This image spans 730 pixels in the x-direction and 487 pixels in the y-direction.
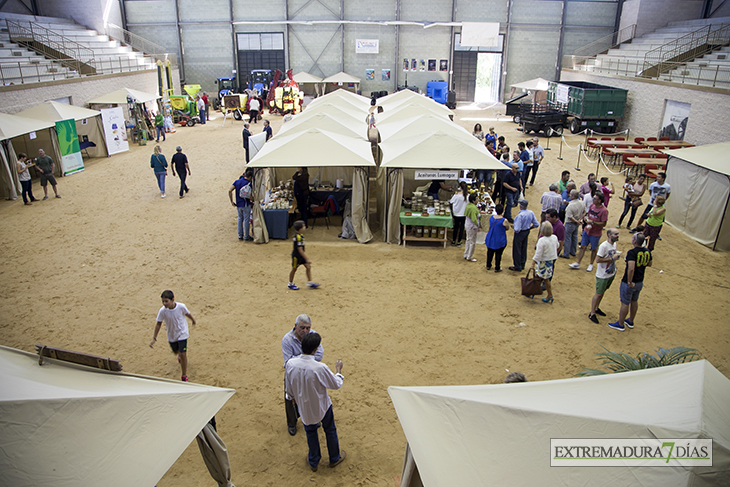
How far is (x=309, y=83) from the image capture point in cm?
3194

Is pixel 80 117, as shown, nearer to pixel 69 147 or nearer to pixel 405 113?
pixel 69 147

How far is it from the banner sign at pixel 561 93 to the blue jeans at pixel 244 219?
20.1 metres

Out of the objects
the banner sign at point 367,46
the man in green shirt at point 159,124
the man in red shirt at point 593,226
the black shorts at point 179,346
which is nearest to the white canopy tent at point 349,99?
the man in green shirt at point 159,124

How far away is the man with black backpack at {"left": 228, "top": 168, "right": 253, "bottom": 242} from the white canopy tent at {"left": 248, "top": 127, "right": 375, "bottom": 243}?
0.82 ft

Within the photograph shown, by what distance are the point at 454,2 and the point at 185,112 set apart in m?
17.8

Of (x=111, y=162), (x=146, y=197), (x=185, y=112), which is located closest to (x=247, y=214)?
(x=146, y=197)

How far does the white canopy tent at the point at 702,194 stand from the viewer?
10195mm

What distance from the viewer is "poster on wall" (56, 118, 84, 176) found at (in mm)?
16031

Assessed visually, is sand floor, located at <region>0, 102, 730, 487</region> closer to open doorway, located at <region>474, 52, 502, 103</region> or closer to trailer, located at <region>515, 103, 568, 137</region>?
trailer, located at <region>515, 103, 568, 137</region>

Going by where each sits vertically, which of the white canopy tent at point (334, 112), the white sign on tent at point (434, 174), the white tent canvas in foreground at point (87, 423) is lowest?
the white tent canvas in foreground at point (87, 423)

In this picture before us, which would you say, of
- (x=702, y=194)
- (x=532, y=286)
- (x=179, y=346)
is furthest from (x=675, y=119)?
(x=179, y=346)

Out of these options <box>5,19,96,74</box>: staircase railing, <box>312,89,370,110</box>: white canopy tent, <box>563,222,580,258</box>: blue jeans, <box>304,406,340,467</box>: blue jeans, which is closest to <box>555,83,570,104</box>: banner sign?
<box>312,89,370,110</box>: white canopy tent

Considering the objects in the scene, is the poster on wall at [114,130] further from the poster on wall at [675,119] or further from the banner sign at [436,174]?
the poster on wall at [675,119]

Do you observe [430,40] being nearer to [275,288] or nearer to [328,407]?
[275,288]
